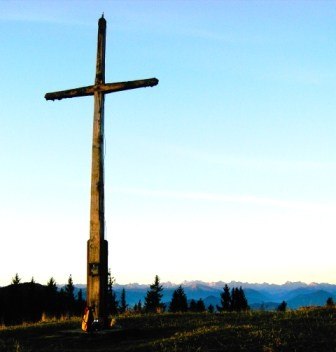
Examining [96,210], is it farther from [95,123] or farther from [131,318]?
[131,318]

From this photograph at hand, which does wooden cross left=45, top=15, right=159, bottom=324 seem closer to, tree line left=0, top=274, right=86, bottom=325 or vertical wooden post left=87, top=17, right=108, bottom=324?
vertical wooden post left=87, top=17, right=108, bottom=324

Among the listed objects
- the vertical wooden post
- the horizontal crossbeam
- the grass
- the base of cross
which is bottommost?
the grass

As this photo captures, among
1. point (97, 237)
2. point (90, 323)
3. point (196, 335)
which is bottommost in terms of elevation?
point (196, 335)

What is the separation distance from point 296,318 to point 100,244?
22.0 feet

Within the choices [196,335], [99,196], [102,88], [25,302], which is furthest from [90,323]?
[25,302]

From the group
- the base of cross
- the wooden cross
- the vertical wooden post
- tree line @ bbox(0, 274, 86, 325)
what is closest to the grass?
the base of cross

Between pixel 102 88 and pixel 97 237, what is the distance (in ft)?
15.3

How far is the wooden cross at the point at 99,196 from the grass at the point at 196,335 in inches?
44.1

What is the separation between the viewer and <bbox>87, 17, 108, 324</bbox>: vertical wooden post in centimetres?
1509

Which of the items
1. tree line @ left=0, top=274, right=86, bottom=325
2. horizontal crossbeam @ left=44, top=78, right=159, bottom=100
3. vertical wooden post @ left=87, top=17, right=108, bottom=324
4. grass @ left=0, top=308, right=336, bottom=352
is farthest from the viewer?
tree line @ left=0, top=274, right=86, bottom=325

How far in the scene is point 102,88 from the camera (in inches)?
643

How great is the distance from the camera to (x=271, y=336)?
42.8ft

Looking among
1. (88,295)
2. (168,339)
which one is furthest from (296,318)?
(88,295)

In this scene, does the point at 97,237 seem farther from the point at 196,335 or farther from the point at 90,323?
the point at 196,335
